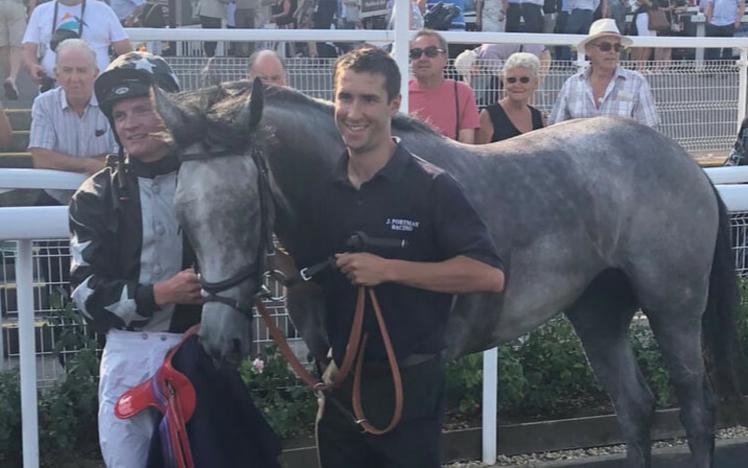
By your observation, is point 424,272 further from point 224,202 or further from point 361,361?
point 224,202

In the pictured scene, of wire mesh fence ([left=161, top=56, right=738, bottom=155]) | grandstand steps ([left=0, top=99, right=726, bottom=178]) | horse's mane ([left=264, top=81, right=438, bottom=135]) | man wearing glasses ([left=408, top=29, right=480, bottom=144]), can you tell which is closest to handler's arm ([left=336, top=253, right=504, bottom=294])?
horse's mane ([left=264, top=81, right=438, bottom=135])

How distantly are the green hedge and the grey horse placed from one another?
746 millimetres

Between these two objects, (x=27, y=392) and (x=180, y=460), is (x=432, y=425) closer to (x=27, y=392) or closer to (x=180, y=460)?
(x=180, y=460)

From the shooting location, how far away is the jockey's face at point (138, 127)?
2.77 meters

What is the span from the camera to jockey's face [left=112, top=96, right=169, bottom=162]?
9.07 ft

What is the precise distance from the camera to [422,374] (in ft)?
9.20

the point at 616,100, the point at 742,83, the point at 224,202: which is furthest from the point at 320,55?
the point at 224,202

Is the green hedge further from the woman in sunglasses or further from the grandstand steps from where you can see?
the grandstand steps

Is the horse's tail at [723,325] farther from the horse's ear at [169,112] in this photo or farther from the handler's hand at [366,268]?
the horse's ear at [169,112]

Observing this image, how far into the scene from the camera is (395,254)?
2.68 metres

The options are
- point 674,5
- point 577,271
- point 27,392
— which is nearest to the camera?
point 27,392

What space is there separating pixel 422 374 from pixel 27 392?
1.49 meters

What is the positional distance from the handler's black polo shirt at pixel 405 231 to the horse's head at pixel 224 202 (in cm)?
21

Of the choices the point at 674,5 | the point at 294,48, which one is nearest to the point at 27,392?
the point at 294,48
